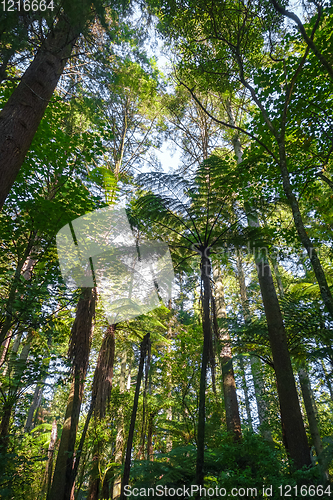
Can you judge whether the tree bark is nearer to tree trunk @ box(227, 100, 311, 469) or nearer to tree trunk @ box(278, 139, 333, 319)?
tree trunk @ box(227, 100, 311, 469)

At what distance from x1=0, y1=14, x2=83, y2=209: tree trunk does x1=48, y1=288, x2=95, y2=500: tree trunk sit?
2573 millimetres

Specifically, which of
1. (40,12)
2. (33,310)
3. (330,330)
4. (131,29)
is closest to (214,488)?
(330,330)

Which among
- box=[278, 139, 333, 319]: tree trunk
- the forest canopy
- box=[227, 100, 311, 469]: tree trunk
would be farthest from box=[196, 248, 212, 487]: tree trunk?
box=[227, 100, 311, 469]: tree trunk

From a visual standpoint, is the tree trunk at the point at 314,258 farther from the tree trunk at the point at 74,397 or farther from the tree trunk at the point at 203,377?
the tree trunk at the point at 74,397

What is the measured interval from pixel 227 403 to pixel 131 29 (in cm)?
838

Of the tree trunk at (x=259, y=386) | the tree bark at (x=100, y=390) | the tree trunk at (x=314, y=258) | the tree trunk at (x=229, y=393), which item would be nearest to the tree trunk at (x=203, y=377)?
the tree trunk at (x=314, y=258)

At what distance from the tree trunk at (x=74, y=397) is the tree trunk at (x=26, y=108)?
2573mm

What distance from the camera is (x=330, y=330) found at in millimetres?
3871

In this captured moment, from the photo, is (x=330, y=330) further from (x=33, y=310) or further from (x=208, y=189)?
(x=33, y=310)

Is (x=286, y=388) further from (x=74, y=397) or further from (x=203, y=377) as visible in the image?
(x=74, y=397)

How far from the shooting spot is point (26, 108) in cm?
287

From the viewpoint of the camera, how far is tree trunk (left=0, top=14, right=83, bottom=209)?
2579 millimetres

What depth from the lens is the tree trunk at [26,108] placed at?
102 inches

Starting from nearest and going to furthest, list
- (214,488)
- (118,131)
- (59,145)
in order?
(214,488) < (59,145) < (118,131)
